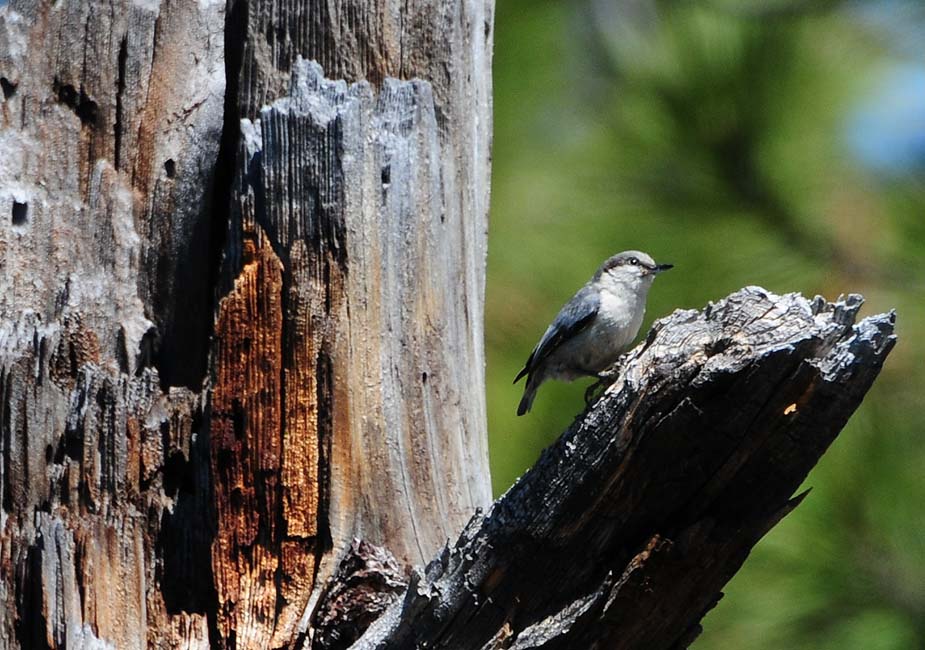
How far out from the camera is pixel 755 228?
4.63m

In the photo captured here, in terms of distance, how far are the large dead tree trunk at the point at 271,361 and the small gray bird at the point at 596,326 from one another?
1.31m

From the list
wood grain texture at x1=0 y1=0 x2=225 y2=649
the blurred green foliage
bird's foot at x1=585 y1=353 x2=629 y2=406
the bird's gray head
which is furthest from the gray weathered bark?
the blurred green foliage

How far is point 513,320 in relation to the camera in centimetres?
538

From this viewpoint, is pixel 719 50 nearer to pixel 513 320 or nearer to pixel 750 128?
pixel 750 128

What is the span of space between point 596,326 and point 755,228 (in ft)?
2.94

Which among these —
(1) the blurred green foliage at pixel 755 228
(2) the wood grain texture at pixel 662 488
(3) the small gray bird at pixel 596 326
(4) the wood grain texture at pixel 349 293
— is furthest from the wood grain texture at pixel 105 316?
(1) the blurred green foliage at pixel 755 228

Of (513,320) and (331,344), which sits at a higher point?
(513,320)

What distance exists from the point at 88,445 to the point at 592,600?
3.91 feet

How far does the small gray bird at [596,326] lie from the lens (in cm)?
421

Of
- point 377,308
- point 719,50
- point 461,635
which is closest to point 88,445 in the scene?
point 377,308

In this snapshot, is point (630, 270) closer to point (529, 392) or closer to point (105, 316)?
point (529, 392)

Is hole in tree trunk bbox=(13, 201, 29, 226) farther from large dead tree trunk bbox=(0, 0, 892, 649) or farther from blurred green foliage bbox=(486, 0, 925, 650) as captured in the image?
blurred green foliage bbox=(486, 0, 925, 650)

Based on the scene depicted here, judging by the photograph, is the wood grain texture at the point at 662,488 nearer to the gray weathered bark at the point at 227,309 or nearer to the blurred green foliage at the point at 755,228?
the gray weathered bark at the point at 227,309

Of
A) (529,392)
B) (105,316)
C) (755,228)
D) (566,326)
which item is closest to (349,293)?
(105,316)
